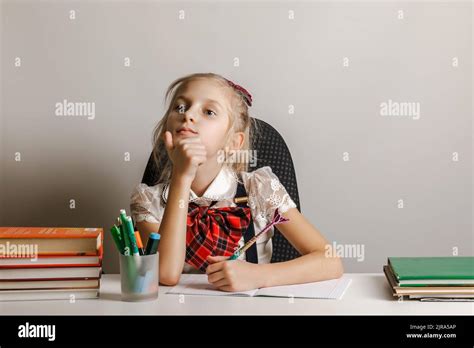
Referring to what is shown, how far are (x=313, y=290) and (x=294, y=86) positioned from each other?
1157 millimetres

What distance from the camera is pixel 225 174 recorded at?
189 centimetres

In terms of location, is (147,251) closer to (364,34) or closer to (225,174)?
(225,174)

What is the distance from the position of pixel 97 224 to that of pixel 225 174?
832 millimetres

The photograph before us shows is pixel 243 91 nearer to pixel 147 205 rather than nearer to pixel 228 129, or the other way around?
pixel 228 129

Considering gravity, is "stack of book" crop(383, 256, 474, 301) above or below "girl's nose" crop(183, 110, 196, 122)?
below

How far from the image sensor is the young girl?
5.10 ft

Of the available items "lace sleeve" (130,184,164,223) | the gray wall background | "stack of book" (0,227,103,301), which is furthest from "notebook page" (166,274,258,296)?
the gray wall background

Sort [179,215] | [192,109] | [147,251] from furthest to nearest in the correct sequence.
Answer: [192,109]
[179,215]
[147,251]

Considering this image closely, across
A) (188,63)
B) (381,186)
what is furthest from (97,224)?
(381,186)

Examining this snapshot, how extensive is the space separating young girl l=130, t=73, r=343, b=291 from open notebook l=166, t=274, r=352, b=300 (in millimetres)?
31

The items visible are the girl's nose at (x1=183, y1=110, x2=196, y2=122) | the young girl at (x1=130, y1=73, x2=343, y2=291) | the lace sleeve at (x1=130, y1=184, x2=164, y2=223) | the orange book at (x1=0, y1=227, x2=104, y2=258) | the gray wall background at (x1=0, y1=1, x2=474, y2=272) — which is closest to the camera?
the orange book at (x1=0, y1=227, x2=104, y2=258)

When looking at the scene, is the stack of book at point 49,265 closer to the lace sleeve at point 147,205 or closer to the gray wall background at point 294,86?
the lace sleeve at point 147,205

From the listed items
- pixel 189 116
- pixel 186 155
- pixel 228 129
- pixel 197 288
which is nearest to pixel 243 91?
pixel 228 129

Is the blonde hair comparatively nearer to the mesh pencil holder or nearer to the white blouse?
the white blouse
